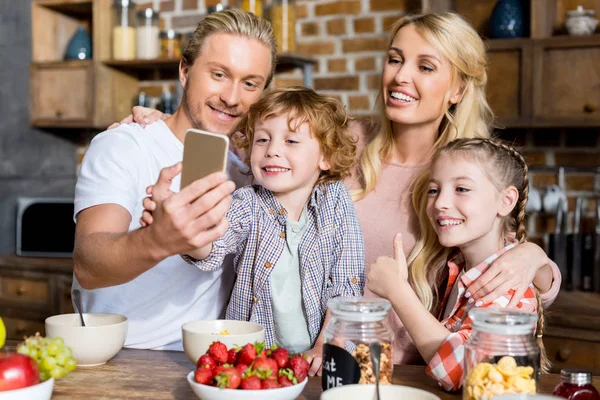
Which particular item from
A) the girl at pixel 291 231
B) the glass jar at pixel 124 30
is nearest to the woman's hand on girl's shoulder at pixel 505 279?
the girl at pixel 291 231

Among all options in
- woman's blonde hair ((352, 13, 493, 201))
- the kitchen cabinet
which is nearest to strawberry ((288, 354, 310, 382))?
woman's blonde hair ((352, 13, 493, 201))

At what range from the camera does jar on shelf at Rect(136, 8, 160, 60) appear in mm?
3645

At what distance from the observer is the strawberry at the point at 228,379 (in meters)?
1.19

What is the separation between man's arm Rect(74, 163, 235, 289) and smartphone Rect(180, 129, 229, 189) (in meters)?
0.02

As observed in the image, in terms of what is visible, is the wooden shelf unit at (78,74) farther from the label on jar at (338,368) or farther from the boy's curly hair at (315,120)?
the label on jar at (338,368)

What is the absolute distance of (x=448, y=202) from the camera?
1.69 meters

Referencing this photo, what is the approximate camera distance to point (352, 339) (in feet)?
4.15

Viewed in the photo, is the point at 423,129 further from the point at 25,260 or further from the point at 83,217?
the point at 25,260

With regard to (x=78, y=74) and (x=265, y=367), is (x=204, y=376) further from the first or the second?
(x=78, y=74)

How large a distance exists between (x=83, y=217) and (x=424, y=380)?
0.86 meters

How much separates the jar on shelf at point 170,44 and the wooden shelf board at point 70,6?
45 centimetres

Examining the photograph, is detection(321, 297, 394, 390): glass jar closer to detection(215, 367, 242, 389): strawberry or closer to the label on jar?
the label on jar

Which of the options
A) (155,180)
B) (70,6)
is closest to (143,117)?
(155,180)

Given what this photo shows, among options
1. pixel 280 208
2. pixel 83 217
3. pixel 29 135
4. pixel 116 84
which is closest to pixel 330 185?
Answer: pixel 280 208
